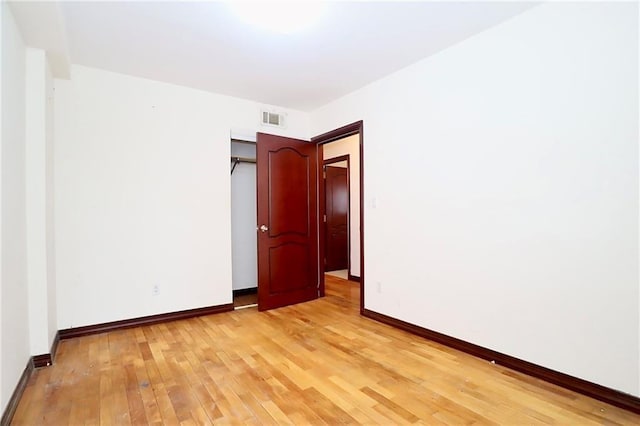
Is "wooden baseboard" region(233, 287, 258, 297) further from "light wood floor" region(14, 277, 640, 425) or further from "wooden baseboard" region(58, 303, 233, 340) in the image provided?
"light wood floor" region(14, 277, 640, 425)

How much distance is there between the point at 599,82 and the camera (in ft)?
6.51

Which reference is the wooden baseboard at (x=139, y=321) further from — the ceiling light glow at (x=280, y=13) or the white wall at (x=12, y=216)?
the ceiling light glow at (x=280, y=13)

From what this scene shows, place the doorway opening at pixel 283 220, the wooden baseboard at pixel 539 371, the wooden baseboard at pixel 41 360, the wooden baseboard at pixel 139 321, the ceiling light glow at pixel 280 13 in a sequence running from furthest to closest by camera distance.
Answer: the doorway opening at pixel 283 220 < the wooden baseboard at pixel 139 321 < the wooden baseboard at pixel 41 360 < the ceiling light glow at pixel 280 13 < the wooden baseboard at pixel 539 371

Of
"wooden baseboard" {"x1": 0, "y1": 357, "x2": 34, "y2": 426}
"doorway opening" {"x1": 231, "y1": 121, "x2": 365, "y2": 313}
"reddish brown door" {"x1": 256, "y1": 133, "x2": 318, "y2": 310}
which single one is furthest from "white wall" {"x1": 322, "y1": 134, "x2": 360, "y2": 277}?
"wooden baseboard" {"x1": 0, "y1": 357, "x2": 34, "y2": 426}

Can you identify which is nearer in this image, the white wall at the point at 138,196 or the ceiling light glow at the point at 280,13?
the ceiling light glow at the point at 280,13

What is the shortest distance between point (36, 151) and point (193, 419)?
2.28 m

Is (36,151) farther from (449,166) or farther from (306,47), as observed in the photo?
(449,166)

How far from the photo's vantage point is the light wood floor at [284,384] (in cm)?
183

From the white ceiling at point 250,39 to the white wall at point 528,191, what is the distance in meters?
0.32

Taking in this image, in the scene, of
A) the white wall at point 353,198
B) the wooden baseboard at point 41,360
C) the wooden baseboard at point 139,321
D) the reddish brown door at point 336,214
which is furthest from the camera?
the reddish brown door at point 336,214

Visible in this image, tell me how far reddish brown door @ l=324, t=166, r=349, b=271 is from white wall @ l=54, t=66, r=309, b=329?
2.58 metres

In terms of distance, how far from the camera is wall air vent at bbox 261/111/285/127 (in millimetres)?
4172

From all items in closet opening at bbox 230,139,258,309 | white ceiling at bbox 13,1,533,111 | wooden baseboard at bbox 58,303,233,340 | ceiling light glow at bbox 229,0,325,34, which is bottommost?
wooden baseboard at bbox 58,303,233,340

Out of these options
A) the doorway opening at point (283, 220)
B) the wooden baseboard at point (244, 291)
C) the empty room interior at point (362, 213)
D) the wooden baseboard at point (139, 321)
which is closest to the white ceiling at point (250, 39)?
the empty room interior at point (362, 213)
